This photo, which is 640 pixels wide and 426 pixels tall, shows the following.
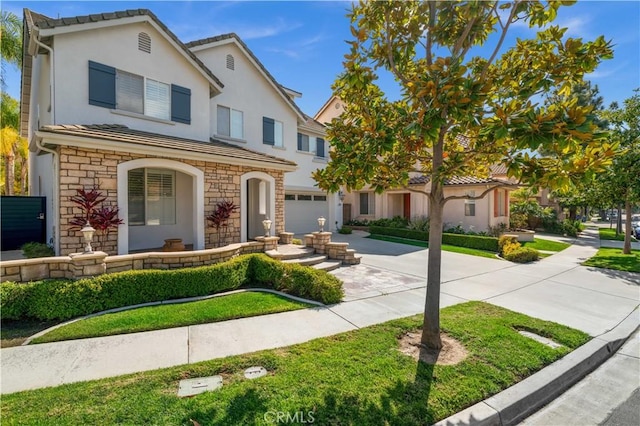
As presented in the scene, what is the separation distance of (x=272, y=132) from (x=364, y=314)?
39.5 ft

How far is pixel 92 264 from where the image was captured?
643 centimetres

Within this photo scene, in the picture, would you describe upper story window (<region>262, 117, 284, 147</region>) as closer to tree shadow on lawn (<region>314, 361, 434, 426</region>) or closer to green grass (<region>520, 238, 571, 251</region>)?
tree shadow on lawn (<region>314, 361, 434, 426</region>)

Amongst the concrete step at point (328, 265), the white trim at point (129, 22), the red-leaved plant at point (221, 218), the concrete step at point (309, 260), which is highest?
the white trim at point (129, 22)

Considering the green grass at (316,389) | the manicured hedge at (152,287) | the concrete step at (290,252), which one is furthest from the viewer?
the concrete step at (290,252)

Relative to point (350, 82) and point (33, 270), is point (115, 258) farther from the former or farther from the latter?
point (350, 82)

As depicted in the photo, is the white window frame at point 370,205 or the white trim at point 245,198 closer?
the white trim at point 245,198

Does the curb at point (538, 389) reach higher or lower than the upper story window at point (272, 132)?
lower

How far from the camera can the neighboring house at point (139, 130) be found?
7579 mm

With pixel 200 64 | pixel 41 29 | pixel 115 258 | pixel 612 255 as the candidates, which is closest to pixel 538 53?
pixel 115 258

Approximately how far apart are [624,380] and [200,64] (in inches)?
557

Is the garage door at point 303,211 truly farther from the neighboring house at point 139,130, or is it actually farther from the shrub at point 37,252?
the shrub at point 37,252

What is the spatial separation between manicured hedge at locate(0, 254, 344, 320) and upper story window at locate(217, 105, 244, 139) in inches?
298

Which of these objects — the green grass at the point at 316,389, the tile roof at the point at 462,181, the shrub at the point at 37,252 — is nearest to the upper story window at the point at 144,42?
the shrub at the point at 37,252

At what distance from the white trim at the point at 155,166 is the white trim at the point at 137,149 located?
0.81 ft
